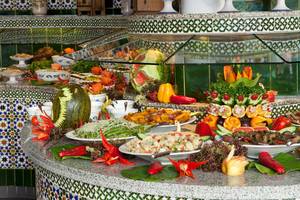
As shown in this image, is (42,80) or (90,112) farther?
(42,80)

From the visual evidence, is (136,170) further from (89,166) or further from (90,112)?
(90,112)

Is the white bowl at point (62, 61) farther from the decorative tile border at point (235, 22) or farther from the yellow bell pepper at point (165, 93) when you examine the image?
the decorative tile border at point (235, 22)

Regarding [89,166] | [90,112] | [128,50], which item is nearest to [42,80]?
[90,112]

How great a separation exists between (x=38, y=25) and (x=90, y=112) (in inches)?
162

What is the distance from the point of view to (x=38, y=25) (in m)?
9.14

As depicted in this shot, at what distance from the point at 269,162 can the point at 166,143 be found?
1.97ft

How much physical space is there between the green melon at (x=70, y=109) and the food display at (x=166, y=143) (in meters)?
1.01

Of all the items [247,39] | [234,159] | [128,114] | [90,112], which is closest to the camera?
A: [234,159]

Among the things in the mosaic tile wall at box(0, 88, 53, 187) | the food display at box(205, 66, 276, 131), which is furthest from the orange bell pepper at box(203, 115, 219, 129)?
the mosaic tile wall at box(0, 88, 53, 187)

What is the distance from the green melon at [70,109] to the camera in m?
5.02

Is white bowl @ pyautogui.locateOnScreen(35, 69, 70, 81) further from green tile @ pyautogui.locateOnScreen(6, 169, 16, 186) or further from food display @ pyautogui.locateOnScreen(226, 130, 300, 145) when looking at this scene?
food display @ pyautogui.locateOnScreen(226, 130, 300, 145)

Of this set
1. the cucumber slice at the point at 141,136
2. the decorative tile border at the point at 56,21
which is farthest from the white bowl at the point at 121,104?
the decorative tile border at the point at 56,21

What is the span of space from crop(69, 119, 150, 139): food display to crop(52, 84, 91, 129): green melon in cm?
43

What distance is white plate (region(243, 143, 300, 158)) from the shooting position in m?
3.96
